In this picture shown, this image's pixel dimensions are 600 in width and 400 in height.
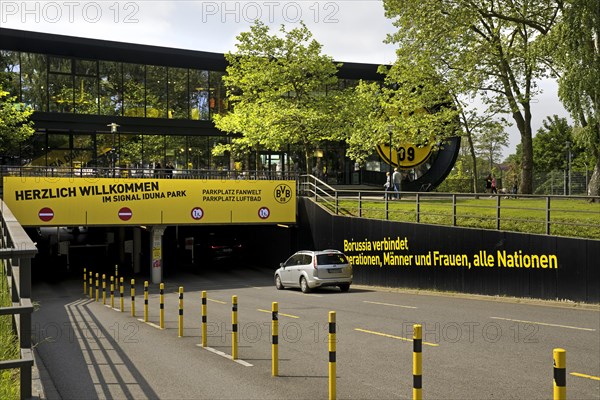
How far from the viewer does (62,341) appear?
12.9 meters

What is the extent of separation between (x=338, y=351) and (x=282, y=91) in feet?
93.9

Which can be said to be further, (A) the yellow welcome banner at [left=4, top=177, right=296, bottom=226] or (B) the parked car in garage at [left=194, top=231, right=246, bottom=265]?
(B) the parked car in garage at [left=194, top=231, right=246, bottom=265]

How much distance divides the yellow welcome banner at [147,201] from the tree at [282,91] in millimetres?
4237

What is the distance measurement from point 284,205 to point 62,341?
876 inches

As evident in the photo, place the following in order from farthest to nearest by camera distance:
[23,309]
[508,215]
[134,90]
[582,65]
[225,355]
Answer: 1. [134,90]
2. [508,215]
3. [582,65]
4. [225,355]
5. [23,309]

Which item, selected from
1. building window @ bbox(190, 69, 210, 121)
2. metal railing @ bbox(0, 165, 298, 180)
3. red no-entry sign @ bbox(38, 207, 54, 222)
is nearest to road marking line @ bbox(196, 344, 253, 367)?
red no-entry sign @ bbox(38, 207, 54, 222)

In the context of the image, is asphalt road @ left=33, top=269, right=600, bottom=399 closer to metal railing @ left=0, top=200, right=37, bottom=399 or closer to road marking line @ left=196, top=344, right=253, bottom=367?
road marking line @ left=196, top=344, right=253, bottom=367

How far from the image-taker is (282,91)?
1517 inches

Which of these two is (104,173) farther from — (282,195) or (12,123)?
(282,195)

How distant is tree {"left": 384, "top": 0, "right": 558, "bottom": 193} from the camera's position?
95.1ft

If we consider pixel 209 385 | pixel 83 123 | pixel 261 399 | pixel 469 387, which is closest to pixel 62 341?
pixel 209 385

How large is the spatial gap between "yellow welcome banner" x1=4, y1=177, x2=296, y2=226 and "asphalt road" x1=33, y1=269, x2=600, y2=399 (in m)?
11.2

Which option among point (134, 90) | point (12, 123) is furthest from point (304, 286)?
point (134, 90)

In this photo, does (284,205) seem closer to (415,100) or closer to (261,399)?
(415,100)
